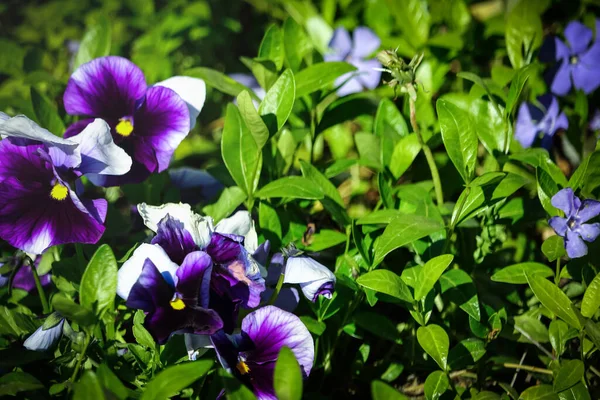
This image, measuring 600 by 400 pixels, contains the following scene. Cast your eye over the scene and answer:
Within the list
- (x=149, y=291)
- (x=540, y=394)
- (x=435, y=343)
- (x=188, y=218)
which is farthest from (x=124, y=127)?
(x=540, y=394)

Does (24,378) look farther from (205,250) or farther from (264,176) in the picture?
(264,176)

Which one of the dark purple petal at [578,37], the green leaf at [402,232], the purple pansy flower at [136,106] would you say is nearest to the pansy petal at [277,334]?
the green leaf at [402,232]

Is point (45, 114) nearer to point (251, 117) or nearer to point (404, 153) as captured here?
point (251, 117)

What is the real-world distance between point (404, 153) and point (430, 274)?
0.43 metres

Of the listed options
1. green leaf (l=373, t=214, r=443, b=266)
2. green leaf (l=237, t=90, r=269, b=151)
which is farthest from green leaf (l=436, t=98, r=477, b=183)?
green leaf (l=237, t=90, r=269, b=151)

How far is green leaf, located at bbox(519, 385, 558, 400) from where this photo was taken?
119 centimetres

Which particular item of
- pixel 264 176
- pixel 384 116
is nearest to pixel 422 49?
pixel 384 116

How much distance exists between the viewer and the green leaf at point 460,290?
1.27 meters

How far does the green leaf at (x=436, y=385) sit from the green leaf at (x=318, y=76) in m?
0.76

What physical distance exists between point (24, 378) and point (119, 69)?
736 mm

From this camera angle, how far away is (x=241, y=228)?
123cm

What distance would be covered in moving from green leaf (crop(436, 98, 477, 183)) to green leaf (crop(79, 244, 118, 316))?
77 centimetres

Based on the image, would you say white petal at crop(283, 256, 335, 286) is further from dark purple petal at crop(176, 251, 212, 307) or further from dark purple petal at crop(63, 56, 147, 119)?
dark purple petal at crop(63, 56, 147, 119)

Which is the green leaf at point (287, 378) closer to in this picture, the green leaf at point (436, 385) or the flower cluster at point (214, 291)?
the flower cluster at point (214, 291)
